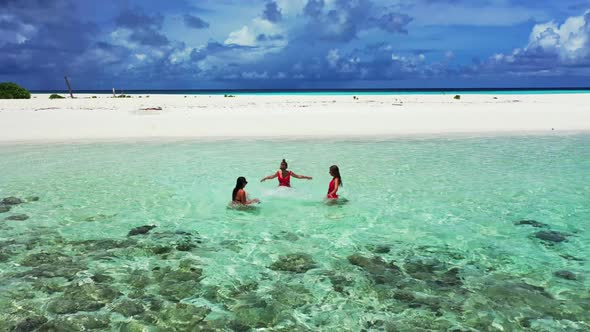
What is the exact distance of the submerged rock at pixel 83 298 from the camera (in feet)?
20.2

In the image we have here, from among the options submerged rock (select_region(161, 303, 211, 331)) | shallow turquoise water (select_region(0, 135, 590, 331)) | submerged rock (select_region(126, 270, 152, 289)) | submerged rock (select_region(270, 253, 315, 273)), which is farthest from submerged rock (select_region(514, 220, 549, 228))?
submerged rock (select_region(126, 270, 152, 289))

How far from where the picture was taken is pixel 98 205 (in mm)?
11445

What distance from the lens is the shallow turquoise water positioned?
605 centimetres

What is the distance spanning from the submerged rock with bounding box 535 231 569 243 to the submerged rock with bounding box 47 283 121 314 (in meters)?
7.64

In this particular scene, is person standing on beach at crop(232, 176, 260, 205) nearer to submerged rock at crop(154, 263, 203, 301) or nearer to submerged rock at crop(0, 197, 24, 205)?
submerged rock at crop(154, 263, 203, 301)

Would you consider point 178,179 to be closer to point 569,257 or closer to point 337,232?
point 337,232

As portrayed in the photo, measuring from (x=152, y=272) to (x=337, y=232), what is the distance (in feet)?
12.2

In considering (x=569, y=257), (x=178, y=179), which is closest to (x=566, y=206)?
(x=569, y=257)

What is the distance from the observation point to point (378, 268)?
7434 millimetres

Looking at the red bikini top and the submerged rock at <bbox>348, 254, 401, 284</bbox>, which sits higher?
the red bikini top

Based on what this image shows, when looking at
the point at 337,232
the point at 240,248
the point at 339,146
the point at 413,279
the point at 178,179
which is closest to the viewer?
the point at 413,279

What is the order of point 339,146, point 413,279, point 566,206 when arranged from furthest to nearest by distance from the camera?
point 339,146 < point 566,206 < point 413,279

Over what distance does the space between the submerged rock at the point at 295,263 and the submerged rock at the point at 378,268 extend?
724 mm

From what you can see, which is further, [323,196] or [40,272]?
[323,196]
